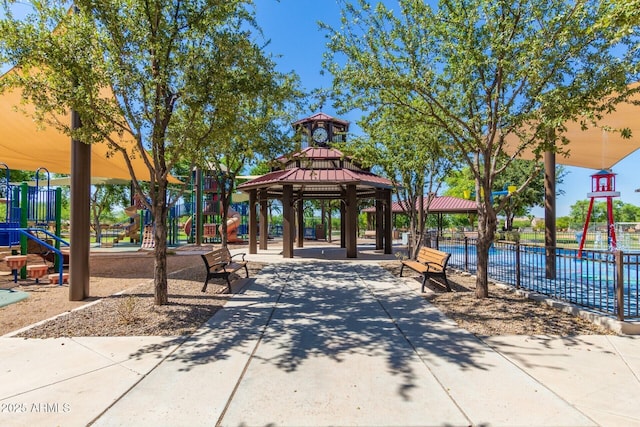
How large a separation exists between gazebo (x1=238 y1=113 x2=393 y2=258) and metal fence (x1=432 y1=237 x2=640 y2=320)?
13.6 feet

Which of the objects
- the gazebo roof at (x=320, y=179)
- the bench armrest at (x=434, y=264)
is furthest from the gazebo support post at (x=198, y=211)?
the bench armrest at (x=434, y=264)

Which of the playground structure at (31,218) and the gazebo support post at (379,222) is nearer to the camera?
the playground structure at (31,218)

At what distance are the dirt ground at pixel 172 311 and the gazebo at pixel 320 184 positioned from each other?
22.2 ft

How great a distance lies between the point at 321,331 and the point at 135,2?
638cm

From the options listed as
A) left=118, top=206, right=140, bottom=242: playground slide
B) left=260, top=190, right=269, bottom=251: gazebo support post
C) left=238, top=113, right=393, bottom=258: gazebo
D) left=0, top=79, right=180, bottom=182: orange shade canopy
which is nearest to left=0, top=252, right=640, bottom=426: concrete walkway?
left=0, top=79, right=180, bottom=182: orange shade canopy

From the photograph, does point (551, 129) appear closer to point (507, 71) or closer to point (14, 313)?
point (507, 71)

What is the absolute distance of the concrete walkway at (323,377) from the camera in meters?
3.05

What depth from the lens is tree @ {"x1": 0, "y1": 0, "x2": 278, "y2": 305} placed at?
5523 mm

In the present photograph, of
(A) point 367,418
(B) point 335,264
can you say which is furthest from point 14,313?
(B) point 335,264

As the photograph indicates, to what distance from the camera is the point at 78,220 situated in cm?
722

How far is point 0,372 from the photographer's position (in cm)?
393

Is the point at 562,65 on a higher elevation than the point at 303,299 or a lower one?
higher

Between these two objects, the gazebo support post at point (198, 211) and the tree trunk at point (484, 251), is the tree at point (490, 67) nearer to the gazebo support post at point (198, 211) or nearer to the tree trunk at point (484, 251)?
the tree trunk at point (484, 251)

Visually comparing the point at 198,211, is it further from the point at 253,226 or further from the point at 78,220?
the point at 78,220
